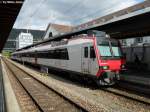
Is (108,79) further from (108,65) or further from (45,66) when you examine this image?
(45,66)

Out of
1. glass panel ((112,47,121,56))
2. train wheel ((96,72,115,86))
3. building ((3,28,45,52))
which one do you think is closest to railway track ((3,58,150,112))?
train wheel ((96,72,115,86))

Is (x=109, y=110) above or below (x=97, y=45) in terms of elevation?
below

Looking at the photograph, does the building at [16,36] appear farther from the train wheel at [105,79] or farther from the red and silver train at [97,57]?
the train wheel at [105,79]

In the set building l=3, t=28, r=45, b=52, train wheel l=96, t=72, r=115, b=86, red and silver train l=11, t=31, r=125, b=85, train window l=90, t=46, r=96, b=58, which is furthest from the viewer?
building l=3, t=28, r=45, b=52

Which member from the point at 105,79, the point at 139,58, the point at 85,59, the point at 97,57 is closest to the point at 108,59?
the point at 97,57

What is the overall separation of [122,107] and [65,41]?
10875 millimetres

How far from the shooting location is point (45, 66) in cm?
2877

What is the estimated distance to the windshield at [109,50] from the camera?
15.5m

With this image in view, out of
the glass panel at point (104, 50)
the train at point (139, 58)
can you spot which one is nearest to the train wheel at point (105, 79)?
the glass panel at point (104, 50)

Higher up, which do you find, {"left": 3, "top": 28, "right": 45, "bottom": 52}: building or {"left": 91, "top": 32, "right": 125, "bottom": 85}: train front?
{"left": 3, "top": 28, "right": 45, "bottom": 52}: building

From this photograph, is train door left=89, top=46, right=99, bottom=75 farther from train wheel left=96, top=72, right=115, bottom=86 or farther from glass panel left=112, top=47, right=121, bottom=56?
glass panel left=112, top=47, right=121, bottom=56

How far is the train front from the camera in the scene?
15070mm

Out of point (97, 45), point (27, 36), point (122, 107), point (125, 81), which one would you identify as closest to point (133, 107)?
point (122, 107)

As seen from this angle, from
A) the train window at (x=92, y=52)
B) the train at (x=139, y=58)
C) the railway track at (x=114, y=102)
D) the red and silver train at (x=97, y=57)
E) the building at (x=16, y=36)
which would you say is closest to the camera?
the railway track at (x=114, y=102)
